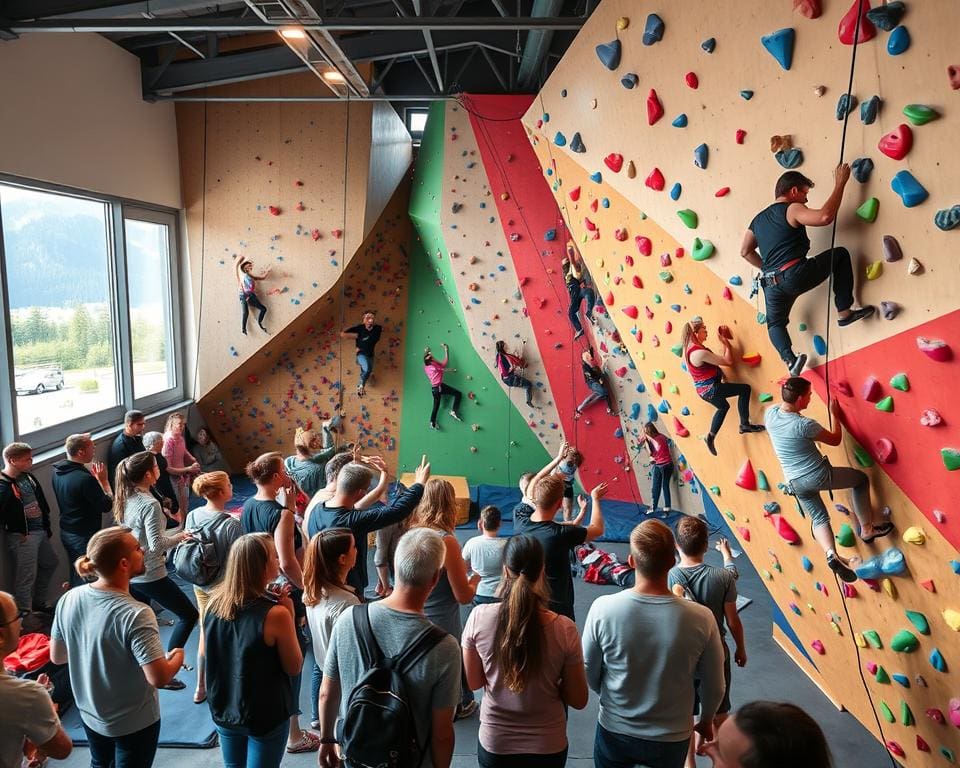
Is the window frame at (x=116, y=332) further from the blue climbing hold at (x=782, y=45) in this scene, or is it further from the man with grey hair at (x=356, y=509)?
the blue climbing hold at (x=782, y=45)

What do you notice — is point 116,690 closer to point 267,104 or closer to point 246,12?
point 246,12

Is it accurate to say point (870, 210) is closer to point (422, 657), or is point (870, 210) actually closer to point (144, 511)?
point (422, 657)

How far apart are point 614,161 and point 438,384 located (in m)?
4.85

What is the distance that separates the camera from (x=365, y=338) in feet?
29.6

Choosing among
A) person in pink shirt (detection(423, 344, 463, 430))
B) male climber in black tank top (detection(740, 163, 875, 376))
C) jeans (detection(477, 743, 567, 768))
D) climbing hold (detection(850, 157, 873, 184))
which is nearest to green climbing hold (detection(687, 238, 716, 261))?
male climber in black tank top (detection(740, 163, 875, 376))

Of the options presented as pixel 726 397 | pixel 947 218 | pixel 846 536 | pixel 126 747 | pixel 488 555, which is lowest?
pixel 126 747

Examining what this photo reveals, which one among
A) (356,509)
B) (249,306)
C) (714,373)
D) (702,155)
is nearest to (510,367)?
(249,306)

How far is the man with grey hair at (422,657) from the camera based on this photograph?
6.67 feet

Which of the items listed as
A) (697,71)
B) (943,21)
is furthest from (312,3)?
(943,21)

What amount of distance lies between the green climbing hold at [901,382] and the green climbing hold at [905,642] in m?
1.04

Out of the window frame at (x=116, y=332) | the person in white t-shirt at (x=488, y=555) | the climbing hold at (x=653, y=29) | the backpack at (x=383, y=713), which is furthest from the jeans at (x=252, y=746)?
the window frame at (x=116, y=332)

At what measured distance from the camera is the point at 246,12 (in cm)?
686

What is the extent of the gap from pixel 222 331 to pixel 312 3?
4.49m

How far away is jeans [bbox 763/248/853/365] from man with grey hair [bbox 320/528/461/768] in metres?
1.70
